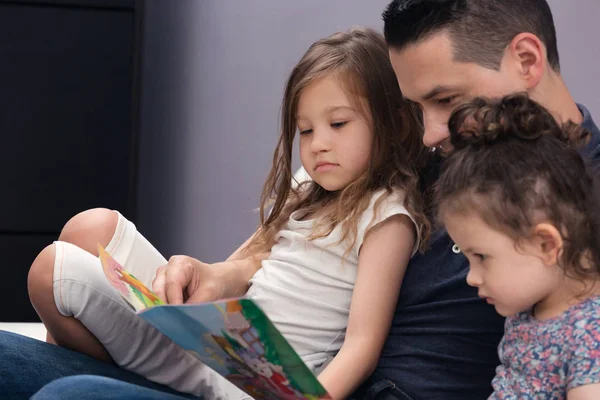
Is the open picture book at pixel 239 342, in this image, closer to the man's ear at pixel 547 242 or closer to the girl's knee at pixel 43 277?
the girl's knee at pixel 43 277

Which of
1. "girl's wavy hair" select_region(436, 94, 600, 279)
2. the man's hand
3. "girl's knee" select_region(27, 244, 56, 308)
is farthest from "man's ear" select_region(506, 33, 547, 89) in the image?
"girl's knee" select_region(27, 244, 56, 308)

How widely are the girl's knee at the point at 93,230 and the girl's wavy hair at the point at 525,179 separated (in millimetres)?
578

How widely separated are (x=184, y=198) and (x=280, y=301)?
2025 millimetres

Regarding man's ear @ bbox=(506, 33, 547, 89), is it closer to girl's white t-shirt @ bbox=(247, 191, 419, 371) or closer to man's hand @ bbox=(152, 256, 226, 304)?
girl's white t-shirt @ bbox=(247, 191, 419, 371)

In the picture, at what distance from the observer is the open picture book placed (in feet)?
3.24

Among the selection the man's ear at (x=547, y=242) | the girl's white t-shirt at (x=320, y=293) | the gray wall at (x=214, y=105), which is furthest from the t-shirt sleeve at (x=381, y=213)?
the gray wall at (x=214, y=105)

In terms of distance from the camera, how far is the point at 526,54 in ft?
4.32

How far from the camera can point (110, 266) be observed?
1265 mm

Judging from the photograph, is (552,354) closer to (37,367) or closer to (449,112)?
(449,112)

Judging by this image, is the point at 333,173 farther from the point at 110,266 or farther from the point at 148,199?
the point at 148,199

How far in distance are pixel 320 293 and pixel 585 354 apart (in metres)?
0.49

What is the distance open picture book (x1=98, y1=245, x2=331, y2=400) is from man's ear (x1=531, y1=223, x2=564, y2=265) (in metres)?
0.29

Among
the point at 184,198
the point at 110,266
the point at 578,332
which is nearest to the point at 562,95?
the point at 578,332

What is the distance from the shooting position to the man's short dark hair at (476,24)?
4.32 feet
